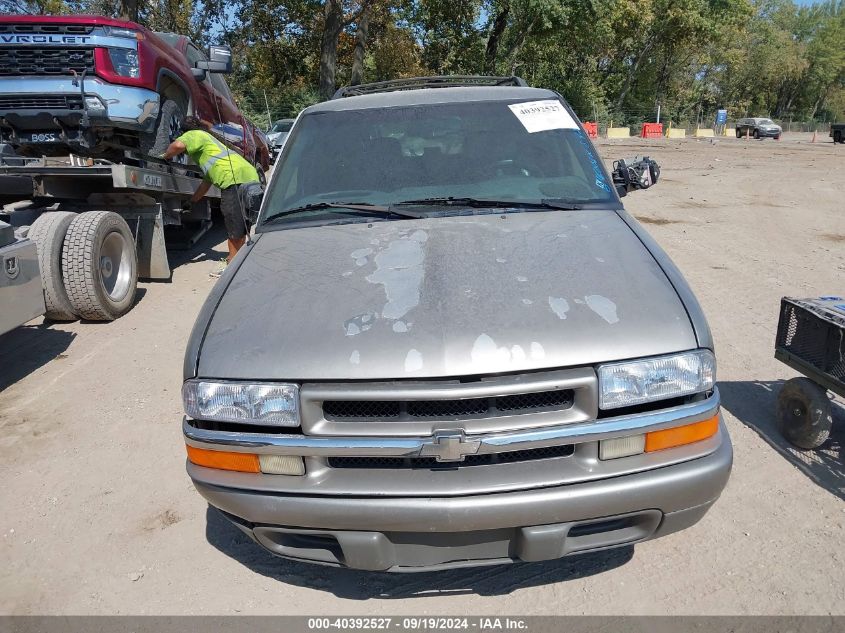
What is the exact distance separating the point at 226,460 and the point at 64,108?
5120 millimetres

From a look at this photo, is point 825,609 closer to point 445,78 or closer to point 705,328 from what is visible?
point 705,328

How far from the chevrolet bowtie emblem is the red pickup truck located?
212 inches

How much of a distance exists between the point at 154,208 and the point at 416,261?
5.23 m

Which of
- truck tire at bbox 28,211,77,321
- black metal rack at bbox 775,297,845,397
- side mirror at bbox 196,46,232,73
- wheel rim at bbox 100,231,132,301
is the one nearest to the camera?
black metal rack at bbox 775,297,845,397

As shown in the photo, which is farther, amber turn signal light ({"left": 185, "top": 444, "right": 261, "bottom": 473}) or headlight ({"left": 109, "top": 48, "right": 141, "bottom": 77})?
headlight ({"left": 109, "top": 48, "right": 141, "bottom": 77})

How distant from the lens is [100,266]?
Result: 5.83 m

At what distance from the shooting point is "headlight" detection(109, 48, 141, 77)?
5863 millimetres

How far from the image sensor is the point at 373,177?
3305 millimetres

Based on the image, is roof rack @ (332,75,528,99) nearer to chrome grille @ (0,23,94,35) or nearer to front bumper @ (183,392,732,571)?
chrome grille @ (0,23,94,35)

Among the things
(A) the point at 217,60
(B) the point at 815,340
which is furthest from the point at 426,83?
(A) the point at 217,60

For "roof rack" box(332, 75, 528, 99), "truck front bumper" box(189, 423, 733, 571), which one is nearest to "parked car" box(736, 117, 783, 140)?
"roof rack" box(332, 75, 528, 99)

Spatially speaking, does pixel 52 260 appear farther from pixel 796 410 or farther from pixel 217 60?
pixel 796 410

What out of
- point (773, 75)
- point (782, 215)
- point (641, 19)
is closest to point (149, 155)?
point (782, 215)

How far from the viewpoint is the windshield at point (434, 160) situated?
322 cm
